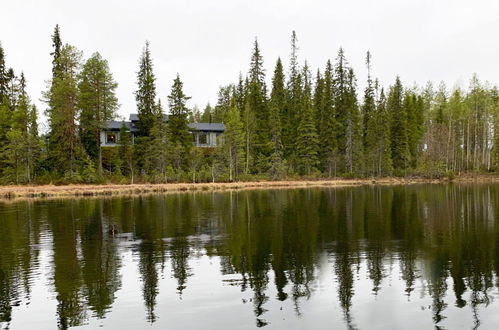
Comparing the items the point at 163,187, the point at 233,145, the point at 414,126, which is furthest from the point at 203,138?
the point at 414,126

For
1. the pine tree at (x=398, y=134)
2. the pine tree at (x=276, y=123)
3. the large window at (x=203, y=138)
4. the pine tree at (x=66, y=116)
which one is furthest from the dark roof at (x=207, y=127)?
the pine tree at (x=398, y=134)

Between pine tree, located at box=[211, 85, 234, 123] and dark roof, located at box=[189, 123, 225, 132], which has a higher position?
pine tree, located at box=[211, 85, 234, 123]

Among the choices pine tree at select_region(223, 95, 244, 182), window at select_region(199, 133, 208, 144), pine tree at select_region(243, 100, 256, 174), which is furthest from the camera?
window at select_region(199, 133, 208, 144)

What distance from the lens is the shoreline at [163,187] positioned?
181 feet

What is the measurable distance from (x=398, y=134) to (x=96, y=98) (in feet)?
193

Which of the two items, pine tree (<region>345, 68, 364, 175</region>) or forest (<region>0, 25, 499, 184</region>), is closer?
forest (<region>0, 25, 499, 184</region>)

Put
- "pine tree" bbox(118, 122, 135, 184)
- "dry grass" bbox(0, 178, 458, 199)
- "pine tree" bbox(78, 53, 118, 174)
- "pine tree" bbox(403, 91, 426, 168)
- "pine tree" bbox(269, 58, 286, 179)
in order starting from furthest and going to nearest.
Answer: "pine tree" bbox(403, 91, 426, 168) → "pine tree" bbox(269, 58, 286, 179) → "pine tree" bbox(118, 122, 135, 184) → "pine tree" bbox(78, 53, 118, 174) → "dry grass" bbox(0, 178, 458, 199)

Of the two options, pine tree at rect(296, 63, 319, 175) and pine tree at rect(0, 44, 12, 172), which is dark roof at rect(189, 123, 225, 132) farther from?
pine tree at rect(0, 44, 12, 172)

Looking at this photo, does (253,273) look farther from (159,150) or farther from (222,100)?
(222,100)

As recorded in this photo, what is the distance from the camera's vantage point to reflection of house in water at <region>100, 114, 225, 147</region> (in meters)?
78.0

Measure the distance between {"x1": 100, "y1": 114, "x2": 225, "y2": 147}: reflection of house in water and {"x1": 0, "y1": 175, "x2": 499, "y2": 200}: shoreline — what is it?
555 inches

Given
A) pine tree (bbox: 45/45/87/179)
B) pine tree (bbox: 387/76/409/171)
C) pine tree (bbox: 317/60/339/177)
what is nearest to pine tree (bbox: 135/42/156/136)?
pine tree (bbox: 45/45/87/179)

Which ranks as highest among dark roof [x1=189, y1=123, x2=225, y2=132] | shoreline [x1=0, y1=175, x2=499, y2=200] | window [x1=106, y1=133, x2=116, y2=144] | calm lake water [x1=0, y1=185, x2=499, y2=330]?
→ dark roof [x1=189, y1=123, x2=225, y2=132]

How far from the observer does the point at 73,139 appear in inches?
2530
